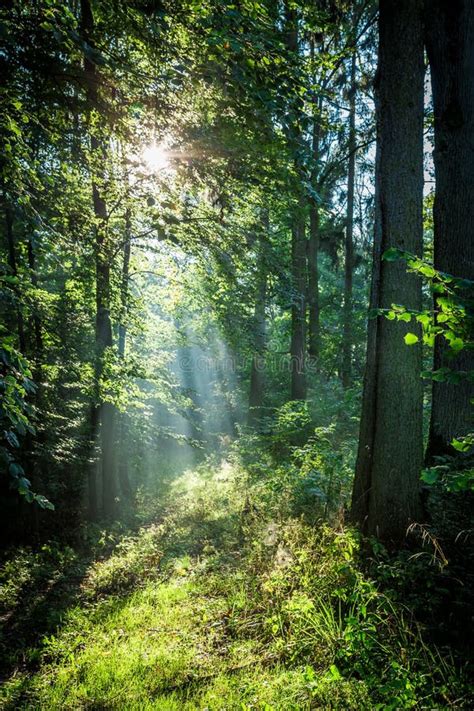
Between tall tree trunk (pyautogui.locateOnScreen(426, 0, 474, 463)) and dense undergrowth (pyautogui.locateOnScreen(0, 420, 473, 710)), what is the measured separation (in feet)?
6.22

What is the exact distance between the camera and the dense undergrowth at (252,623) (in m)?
3.01

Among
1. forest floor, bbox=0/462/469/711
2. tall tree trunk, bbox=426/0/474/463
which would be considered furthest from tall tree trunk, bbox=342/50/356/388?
tall tree trunk, bbox=426/0/474/463

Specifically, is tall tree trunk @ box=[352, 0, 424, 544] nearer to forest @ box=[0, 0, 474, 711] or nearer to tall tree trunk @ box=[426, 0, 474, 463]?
forest @ box=[0, 0, 474, 711]

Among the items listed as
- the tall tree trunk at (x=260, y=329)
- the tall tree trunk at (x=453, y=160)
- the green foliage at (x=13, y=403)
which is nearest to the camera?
the green foliage at (x=13, y=403)

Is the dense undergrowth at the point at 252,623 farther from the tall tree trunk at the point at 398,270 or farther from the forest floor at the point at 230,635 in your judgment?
the tall tree trunk at the point at 398,270

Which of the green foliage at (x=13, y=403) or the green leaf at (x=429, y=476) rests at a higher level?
the green foliage at (x=13, y=403)

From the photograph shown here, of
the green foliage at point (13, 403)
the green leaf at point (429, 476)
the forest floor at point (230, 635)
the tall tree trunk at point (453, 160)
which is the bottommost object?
the forest floor at point (230, 635)

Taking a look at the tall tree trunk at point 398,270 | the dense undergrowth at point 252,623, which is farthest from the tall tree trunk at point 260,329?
the dense undergrowth at point 252,623

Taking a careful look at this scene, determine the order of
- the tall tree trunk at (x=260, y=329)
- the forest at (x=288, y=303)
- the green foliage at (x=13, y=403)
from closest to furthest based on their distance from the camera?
the green foliage at (x=13, y=403) < the forest at (x=288, y=303) < the tall tree trunk at (x=260, y=329)

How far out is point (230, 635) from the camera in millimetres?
4066

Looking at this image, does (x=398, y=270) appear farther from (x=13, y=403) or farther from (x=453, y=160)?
(x=13, y=403)

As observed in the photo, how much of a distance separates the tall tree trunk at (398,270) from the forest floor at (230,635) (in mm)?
782

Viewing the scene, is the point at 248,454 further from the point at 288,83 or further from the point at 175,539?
the point at 288,83

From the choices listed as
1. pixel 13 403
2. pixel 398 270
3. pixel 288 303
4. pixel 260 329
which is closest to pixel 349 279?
pixel 260 329
